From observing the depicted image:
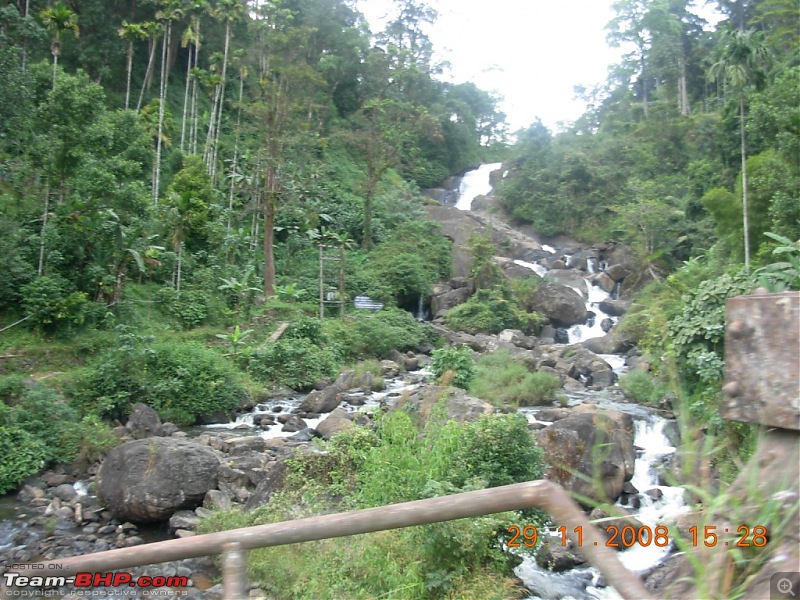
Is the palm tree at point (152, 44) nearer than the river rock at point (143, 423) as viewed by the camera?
No

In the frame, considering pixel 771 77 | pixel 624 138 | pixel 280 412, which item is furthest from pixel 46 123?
pixel 624 138

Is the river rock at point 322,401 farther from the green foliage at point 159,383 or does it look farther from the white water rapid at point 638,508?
the white water rapid at point 638,508

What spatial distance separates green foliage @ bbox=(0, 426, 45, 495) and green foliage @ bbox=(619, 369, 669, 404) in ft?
42.1

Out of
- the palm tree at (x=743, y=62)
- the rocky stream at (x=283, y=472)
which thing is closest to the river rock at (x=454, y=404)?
the rocky stream at (x=283, y=472)

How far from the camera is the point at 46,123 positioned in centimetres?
1541

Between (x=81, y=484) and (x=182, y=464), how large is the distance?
8.50 feet

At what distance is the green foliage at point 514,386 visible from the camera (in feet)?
51.5

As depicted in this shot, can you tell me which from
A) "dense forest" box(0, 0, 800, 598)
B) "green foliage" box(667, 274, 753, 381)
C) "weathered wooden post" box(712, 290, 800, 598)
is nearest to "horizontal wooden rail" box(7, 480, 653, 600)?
"weathered wooden post" box(712, 290, 800, 598)

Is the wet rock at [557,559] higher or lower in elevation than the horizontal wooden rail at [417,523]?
lower

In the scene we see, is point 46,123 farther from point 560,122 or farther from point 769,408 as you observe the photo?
point 560,122

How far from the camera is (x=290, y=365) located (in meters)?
18.5

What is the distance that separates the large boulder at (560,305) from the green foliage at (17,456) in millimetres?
20667

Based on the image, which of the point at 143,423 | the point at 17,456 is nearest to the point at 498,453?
the point at 17,456

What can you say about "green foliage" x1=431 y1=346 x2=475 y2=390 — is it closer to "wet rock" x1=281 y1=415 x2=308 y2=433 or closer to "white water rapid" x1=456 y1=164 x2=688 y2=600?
"white water rapid" x1=456 y1=164 x2=688 y2=600
